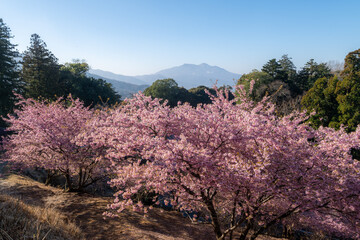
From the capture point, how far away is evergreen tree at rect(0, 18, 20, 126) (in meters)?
26.9

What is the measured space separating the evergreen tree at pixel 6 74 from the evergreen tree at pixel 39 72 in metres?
2.06

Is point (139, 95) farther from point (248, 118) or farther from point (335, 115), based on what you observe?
point (335, 115)

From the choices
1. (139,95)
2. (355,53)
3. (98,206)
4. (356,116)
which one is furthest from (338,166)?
(355,53)

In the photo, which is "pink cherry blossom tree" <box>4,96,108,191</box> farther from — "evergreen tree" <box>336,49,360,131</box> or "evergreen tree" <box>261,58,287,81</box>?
"evergreen tree" <box>261,58,287,81</box>

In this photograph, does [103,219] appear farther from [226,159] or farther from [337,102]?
[337,102]

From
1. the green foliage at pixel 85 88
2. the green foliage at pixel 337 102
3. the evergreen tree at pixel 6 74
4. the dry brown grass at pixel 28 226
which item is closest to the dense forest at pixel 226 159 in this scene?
the dry brown grass at pixel 28 226

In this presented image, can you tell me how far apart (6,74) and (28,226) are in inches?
1287

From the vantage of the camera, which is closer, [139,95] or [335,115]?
[139,95]

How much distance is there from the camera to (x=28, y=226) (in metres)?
4.00

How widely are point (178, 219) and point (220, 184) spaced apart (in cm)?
609

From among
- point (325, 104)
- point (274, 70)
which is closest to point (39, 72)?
point (325, 104)

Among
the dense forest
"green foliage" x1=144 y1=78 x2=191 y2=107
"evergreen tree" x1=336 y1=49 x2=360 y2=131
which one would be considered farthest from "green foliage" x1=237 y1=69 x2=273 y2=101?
the dense forest

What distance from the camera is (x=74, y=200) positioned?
9.78 meters

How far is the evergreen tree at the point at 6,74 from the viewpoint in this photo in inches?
1059
